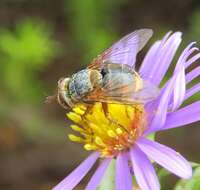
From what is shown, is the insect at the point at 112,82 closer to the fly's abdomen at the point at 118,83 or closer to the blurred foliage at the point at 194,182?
the fly's abdomen at the point at 118,83

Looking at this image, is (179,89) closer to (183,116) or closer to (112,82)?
(183,116)

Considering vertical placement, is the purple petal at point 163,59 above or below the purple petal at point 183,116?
above

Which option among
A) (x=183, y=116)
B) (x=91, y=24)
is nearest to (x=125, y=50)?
(x=183, y=116)

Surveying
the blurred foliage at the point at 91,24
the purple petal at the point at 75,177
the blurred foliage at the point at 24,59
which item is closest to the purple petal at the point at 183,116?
the purple petal at the point at 75,177

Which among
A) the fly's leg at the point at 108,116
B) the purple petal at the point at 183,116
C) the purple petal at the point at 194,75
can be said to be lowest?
the purple petal at the point at 183,116

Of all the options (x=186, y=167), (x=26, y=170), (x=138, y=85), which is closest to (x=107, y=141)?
(x=138, y=85)
